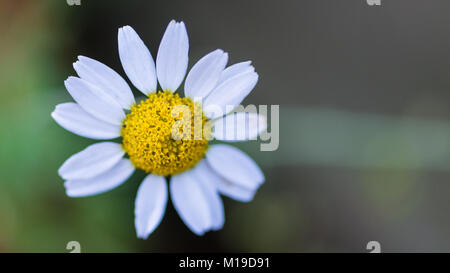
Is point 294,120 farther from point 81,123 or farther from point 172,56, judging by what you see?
point 81,123

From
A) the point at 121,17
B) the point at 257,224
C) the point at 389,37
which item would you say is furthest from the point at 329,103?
the point at 121,17

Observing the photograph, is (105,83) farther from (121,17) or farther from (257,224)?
(257,224)

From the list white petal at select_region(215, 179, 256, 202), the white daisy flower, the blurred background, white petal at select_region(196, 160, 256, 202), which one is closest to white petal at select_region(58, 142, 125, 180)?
the white daisy flower

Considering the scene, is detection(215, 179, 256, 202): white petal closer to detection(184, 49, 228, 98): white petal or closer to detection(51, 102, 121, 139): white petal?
detection(184, 49, 228, 98): white petal

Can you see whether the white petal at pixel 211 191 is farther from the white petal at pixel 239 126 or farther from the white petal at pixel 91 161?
the white petal at pixel 91 161
